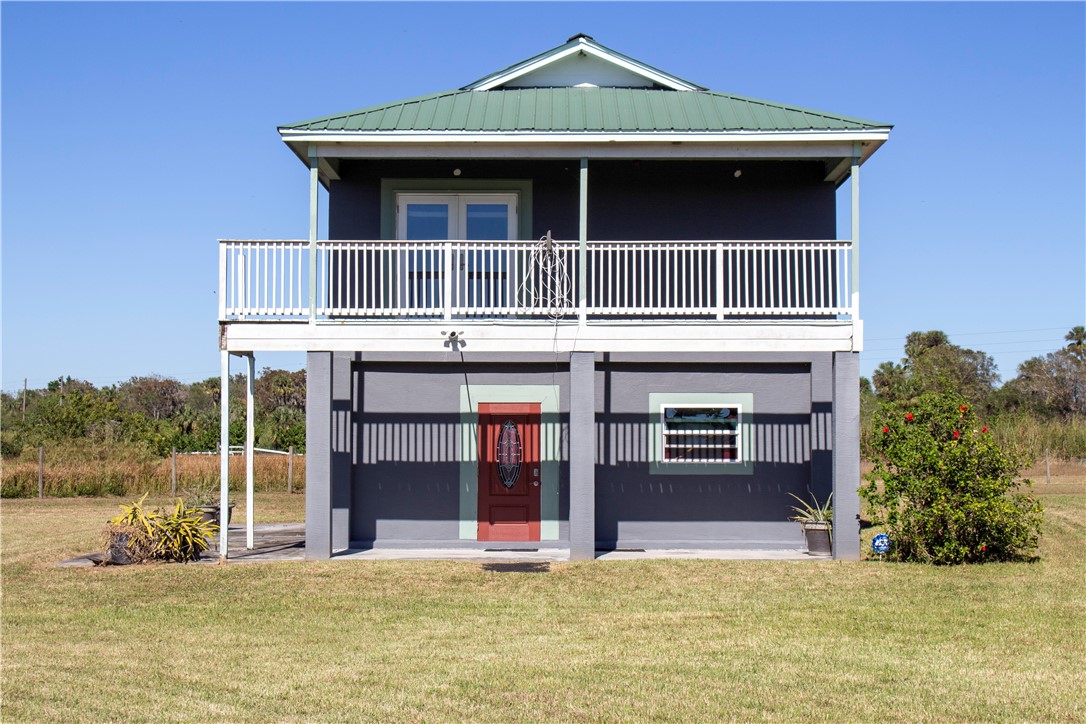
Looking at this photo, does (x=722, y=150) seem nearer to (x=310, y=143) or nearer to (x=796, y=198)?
(x=796, y=198)

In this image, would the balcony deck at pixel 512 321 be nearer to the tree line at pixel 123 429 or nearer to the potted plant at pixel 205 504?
the potted plant at pixel 205 504

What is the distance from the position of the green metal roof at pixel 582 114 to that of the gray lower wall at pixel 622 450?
318 centimetres

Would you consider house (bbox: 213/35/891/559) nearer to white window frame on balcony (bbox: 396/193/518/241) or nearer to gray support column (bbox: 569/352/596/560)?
white window frame on balcony (bbox: 396/193/518/241)

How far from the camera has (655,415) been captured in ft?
52.9

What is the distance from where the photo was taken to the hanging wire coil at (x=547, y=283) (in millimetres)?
14625

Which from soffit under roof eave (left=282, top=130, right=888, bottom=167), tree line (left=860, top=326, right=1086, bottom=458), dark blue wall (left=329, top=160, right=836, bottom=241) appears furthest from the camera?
tree line (left=860, top=326, right=1086, bottom=458)

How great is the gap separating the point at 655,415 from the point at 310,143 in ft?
19.3

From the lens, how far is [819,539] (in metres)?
15.1

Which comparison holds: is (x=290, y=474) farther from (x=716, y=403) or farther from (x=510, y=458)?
(x=716, y=403)

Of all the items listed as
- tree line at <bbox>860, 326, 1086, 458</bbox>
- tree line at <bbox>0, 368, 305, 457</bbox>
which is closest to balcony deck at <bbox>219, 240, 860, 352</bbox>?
tree line at <bbox>0, 368, 305, 457</bbox>

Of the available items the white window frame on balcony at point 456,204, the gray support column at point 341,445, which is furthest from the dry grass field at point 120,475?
the white window frame on balcony at point 456,204

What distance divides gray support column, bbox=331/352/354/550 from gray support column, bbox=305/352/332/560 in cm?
104

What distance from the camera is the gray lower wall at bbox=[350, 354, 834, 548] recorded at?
1602 cm

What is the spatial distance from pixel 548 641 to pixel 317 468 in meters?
5.71
